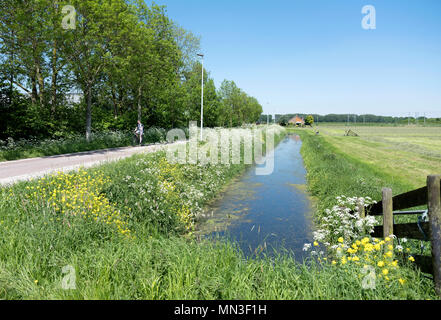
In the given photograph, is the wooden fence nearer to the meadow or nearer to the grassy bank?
the meadow

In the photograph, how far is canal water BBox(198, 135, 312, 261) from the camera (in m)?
7.41

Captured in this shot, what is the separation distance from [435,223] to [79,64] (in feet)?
68.0

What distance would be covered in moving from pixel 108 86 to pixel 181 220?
84.9 feet

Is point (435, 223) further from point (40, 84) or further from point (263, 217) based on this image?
point (40, 84)

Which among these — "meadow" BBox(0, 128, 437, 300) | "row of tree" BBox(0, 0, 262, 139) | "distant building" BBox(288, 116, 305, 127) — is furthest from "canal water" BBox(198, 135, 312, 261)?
"distant building" BBox(288, 116, 305, 127)

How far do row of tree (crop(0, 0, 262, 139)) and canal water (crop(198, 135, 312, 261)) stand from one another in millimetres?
13658

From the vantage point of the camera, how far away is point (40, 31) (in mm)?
16094

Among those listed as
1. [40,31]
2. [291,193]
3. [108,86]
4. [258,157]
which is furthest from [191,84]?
[291,193]

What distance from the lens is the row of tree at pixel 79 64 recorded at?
15945mm

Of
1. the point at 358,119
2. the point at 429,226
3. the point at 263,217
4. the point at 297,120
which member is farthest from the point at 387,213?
the point at 358,119

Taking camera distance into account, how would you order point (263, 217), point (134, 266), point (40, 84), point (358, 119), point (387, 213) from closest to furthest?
point (134, 266) → point (387, 213) → point (263, 217) → point (40, 84) → point (358, 119)

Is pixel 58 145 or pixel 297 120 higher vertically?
pixel 297 120

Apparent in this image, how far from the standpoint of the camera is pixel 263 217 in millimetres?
9688
